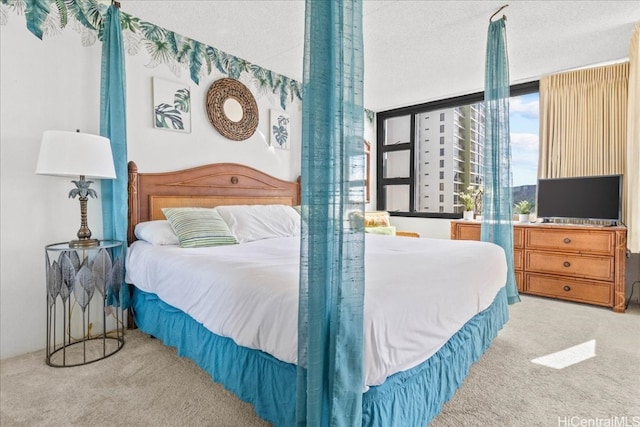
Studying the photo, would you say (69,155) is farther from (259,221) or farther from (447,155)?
(447,155)

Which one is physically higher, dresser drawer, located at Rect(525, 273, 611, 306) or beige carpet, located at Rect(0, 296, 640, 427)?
dresser drawer, located at Rect(525, 273, 611, 306)

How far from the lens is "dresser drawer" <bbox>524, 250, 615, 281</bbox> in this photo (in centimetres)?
323

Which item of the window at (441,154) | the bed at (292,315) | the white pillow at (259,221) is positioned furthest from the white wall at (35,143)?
the window at (441,154)

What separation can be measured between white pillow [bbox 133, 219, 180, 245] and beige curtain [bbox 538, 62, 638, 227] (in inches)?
157

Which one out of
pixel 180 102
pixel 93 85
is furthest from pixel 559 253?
pixel 93 85

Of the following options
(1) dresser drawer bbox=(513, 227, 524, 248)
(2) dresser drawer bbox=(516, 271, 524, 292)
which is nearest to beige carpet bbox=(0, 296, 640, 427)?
(2) dresser drawer bbox=(516, 271, 524, 292)

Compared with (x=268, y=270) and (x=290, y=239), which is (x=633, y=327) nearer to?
(x=290, y=239)

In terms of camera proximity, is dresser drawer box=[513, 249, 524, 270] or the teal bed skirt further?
dresser drawer box=[513, 249, 524, 270]

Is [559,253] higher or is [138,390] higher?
[559,253]

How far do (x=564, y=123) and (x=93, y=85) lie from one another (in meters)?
4.57

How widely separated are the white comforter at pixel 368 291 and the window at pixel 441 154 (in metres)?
2.60

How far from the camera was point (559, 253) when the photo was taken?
136 inches

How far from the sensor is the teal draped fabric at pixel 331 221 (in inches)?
42.3

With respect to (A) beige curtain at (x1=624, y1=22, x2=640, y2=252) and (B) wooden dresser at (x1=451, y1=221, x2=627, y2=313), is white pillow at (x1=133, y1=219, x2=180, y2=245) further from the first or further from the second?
(A) beige curtain at (x1=624, y1=22, x2=640, y2=252)
